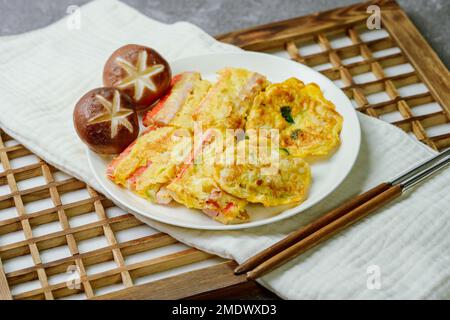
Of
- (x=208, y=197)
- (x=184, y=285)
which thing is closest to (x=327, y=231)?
(x=208, y=197)

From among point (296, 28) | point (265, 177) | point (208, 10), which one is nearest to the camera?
point (265, 177)

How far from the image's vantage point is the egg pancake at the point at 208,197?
2.62m

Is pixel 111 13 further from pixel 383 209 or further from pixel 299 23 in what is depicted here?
pixel 383 209

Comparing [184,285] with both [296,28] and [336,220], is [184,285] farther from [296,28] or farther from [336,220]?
[296,28]

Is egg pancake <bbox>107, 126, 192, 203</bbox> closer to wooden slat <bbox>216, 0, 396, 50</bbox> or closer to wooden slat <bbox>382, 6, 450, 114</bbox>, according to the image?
wooden slat <bbox>216, 0, 396, 50</bbox>

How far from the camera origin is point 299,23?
3.68m

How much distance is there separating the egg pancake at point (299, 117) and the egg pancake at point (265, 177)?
0.16m

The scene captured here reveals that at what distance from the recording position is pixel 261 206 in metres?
2.71

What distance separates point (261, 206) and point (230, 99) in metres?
0.54

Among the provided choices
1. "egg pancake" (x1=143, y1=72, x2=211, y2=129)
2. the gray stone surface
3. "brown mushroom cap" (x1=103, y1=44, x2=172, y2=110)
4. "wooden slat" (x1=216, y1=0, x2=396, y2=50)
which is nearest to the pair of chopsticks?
"egg pancake" (x1=143, y1=72, x2=211, y2=129)

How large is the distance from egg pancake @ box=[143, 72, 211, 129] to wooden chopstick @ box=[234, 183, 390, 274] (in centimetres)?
68

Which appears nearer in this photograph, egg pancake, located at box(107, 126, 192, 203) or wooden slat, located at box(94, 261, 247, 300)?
wooden slat, located at box(94, 261, 247, 300)

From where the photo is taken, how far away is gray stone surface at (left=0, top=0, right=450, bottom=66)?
4.11 m
